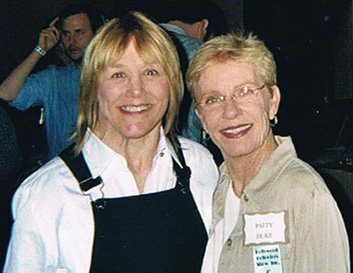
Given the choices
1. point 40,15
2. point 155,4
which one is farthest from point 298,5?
point 40,15

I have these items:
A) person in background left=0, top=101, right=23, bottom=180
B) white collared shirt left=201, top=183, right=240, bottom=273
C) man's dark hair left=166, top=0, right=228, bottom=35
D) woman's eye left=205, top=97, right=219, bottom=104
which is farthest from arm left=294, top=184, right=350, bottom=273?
man's dark hair left=166, top=0, right=228, bottom=35

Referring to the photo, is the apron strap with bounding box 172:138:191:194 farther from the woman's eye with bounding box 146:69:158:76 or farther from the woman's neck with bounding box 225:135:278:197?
the woman's eye with bounding box 146:69:158:76

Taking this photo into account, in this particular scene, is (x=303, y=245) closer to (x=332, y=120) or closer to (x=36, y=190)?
(x=36, y=190)

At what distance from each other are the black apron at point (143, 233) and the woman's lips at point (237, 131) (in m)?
0.29

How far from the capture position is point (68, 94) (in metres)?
2.88

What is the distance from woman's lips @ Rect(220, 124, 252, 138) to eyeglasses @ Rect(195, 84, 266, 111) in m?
0.09

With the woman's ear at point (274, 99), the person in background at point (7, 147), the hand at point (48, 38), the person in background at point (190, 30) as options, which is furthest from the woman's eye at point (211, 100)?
the hand at point (48, 38)

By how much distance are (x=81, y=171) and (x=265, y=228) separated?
640 millimetres

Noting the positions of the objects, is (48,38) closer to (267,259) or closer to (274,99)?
(274,99)

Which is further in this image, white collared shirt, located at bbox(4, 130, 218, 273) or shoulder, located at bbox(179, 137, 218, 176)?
shoulder, located at bbox(179, 137, 218, 176)

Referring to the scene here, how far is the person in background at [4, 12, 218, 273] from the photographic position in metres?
1.53

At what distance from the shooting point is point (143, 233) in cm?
162

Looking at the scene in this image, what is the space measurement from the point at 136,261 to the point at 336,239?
642 mm

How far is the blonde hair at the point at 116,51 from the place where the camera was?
1.69 m
